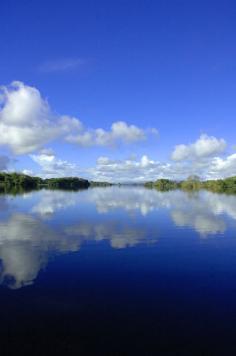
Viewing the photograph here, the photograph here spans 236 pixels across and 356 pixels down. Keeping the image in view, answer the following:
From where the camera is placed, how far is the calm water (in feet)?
33.7

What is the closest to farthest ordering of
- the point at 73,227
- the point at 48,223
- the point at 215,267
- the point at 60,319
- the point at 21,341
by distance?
the point at 21,341 < the point at 60,319 < the point at 215,267 < the point at 73,227 < the point at 48,223

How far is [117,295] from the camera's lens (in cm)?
1409

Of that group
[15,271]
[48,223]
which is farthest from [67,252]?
[48,223]

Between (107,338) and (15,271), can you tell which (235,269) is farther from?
(15,271)

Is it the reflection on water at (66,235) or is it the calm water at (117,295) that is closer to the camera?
the calm water at (117,295)

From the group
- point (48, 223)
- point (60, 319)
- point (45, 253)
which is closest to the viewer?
point (60, 319)

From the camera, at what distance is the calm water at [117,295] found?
1028 cm

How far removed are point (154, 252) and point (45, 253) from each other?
22.5ft

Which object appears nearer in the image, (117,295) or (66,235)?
(117,295)

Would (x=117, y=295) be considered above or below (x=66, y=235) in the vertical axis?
below

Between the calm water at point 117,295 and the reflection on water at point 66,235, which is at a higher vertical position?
the reflection on water at point 66,235

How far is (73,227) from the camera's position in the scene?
32531 millimetres

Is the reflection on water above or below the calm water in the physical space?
above

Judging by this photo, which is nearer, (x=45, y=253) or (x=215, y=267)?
(x=215, y=267)
